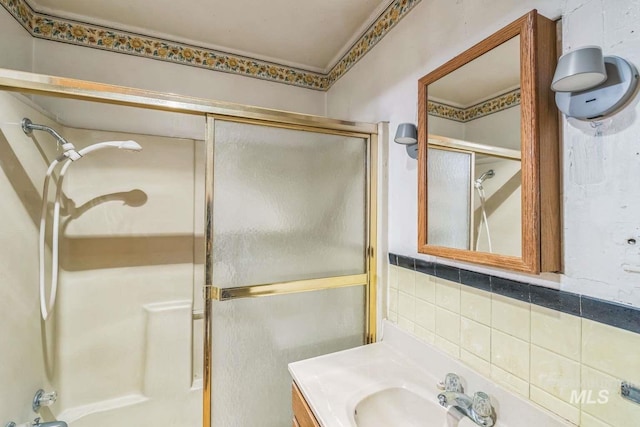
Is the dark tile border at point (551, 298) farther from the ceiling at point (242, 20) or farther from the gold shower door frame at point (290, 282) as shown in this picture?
→ the ceiling at point (242, 20)

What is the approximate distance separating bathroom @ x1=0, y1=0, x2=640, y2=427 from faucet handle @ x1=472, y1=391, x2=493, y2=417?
0.06 metres

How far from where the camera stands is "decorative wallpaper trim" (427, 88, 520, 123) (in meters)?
0.77

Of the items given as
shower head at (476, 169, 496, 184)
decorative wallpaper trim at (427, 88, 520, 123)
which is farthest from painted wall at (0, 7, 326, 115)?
shower head at (476, 169, 496, 184)

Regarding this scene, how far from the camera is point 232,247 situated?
114 cm

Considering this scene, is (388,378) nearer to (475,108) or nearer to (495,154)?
(495,154)

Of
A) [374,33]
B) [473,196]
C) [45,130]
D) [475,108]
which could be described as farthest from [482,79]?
[45,130]

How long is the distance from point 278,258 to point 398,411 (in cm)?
73

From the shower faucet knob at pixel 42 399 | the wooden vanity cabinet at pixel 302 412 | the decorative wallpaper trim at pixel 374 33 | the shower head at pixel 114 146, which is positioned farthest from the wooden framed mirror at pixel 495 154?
the shower faucet knob at pixel 42 399

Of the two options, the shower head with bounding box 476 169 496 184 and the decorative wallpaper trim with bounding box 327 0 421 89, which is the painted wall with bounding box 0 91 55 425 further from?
the shower head with bounding box 476 169 496 184

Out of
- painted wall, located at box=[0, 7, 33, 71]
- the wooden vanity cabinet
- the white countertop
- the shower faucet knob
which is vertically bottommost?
the shower faucet knob

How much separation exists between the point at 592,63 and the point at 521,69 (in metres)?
0.18

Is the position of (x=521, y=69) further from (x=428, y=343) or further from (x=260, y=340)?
(x=260, y=340)

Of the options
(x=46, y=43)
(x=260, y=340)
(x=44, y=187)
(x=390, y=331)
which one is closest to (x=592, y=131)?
(x=390, y=331)

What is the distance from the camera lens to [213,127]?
1101mm
